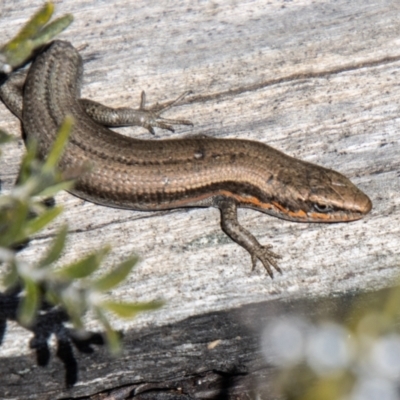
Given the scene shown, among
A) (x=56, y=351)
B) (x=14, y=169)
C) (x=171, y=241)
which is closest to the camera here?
(x=56, y=351)

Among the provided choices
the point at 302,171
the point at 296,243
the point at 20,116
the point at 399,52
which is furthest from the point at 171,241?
the point at 399,52

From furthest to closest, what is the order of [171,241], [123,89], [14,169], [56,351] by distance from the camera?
[123,89]
[14,169]
[171,241]
[56,351]

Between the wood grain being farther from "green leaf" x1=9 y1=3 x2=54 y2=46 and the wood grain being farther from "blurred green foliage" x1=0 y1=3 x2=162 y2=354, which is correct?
"green leaf" x1=9 y1=3 x2=54 y2=46

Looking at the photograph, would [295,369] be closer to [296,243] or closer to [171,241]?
[296,243]

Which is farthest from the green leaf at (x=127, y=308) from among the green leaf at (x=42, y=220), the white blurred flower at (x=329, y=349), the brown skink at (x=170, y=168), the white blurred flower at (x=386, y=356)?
the white blurred flower at (x=386, y=356)

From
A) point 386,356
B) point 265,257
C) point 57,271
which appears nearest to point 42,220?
point 57,271

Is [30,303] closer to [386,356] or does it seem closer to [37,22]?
[37,22]

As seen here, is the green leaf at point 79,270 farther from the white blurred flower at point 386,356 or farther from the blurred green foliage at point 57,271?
the white blurred flower at point 386,356
